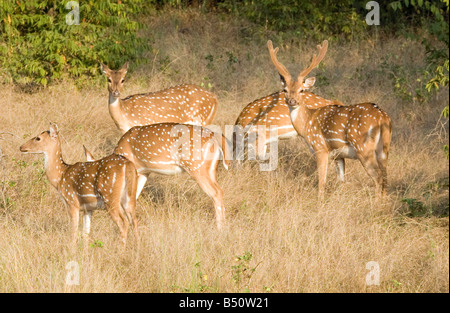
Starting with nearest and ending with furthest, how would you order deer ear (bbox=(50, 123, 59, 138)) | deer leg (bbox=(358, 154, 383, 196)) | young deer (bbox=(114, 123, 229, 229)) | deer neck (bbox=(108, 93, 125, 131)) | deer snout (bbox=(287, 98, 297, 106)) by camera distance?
deer ear (bbox=(50, 123, 59, 138))
young deer (bbox=(114, 123, 229, 229))
deer leg (bbox=(358, 154, 383, 196))
deer snout (bbox=(287, 98, 297, 106))
deer neck (bbox=(108, 93, 125, 131))

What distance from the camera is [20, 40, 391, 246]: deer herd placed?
7.41 m

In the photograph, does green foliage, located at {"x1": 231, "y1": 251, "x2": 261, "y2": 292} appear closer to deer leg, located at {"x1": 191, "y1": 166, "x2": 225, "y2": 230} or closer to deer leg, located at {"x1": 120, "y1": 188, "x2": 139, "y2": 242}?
deer leg, located at {"x1": 120, "y1": 188, "x2": 139, "y2": 242}

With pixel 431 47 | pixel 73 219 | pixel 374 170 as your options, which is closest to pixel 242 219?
pixel 73 219

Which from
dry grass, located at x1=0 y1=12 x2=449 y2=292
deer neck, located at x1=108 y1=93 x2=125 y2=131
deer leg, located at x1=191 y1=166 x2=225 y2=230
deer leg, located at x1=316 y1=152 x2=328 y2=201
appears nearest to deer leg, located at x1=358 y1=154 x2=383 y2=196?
dry grass, located at x1=0 y1=12 x2=449 y2=292

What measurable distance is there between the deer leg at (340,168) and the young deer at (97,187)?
111 inches

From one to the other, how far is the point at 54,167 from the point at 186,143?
138cm

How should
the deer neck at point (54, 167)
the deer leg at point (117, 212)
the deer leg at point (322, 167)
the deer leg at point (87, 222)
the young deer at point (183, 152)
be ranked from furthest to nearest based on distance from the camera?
the deer leg at point (322, 167) < the young deer at point (183, 152) < the deer neck at point (54, 167) < the deer leg at point (87, 222) < the deer leg at point (117, 212)

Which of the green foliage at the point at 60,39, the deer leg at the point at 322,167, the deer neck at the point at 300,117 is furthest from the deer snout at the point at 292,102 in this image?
the green foliage at the point at 60,39

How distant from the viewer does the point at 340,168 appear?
364 inches

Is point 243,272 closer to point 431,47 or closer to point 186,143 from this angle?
point 186,143

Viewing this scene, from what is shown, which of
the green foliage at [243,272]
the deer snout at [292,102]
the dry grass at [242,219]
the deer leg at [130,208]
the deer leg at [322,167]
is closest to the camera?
the green foliage at [243,272]

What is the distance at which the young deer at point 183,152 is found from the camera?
809cm

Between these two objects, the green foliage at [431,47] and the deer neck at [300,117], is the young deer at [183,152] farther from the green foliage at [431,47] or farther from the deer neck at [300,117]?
the green foliage at [431,47]

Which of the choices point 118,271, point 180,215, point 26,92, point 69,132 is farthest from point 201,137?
point 26,92
